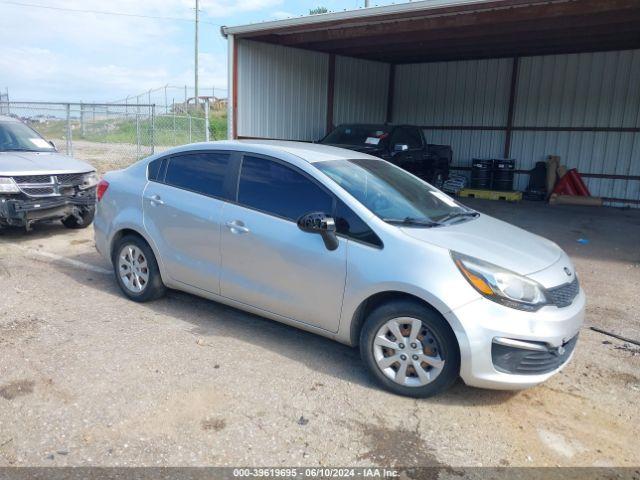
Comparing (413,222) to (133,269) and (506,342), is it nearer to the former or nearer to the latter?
(506,342)

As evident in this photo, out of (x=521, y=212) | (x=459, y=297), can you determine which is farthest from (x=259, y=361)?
(x=521, y=212)

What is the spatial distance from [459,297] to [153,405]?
209 cm

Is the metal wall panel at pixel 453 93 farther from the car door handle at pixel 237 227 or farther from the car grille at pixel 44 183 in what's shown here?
the car door handle at pixel 237 227

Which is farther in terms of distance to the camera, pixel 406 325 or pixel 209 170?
pixel 209 170

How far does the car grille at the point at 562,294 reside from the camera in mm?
3545

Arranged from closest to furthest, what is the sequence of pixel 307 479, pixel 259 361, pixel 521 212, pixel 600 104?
pixel 307 479 → pixel 259 361 → pixel 521 212 → pixel 600 104

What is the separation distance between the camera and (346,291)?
383cm

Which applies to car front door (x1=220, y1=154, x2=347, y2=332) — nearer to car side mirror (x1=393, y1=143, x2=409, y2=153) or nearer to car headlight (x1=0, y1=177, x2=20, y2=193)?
car headlight (x1=0, y1=177, x2=20, y2=193)

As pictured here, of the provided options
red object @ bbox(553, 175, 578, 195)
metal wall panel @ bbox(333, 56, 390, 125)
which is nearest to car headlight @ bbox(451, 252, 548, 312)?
red object @ bbox(553, 175, 578, 195)

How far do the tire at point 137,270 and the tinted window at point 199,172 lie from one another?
28.5 inches

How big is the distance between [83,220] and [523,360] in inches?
289

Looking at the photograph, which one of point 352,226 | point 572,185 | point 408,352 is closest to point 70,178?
point 352,226

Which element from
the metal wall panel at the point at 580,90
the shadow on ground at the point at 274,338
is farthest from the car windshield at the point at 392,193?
the metal wall panel at the point at 580,90

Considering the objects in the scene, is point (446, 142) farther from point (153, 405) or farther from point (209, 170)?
point (153, 405)
